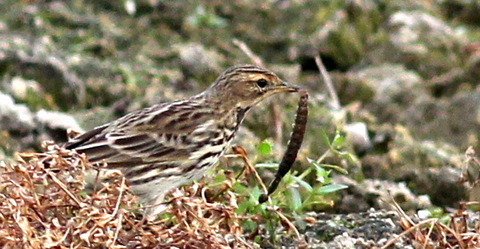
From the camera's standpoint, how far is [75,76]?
942 centimetres

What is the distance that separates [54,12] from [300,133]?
17.8ft

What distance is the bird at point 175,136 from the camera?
5.93 metres

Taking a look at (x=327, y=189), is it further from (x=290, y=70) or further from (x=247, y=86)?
(x=290, y=70)

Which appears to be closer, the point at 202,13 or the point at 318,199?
the point at 318,199

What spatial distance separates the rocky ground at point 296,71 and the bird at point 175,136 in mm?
344

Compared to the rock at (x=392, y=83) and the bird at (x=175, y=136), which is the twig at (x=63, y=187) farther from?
the rock at (x=392, y=83)

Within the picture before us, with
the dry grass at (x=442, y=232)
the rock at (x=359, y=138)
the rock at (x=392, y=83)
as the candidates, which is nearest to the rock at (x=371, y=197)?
the dry grass at (x=442, y=232)

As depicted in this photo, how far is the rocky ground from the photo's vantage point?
26.3ft

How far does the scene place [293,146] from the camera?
19.0 ft

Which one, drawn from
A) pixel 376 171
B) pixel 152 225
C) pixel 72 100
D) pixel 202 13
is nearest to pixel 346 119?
pixel 376 171

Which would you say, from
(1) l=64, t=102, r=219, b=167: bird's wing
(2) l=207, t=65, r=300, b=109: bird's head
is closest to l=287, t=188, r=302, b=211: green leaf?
(1) l=64, t=102, r=219, b=167: bird's wing

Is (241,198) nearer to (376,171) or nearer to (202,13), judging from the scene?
(376,171)

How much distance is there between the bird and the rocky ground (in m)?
0.34

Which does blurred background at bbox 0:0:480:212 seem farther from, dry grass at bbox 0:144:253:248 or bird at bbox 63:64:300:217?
dry grass at bbox 0:144:253:248
